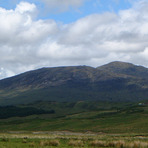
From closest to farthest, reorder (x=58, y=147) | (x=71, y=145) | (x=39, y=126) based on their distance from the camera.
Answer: (x=58, y=147) < (x=71, y=145) < (x=39, y=126)

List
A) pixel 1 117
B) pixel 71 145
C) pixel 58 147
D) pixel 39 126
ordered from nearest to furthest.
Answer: pixel 58 147
pixel 71 145
pixel 39 126
pixel 1 117

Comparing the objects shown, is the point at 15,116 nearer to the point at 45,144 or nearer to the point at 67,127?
the point at 67,127

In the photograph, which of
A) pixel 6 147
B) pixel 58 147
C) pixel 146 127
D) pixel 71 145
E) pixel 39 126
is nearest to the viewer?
pixel 6 147

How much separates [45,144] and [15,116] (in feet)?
536

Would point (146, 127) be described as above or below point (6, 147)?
below

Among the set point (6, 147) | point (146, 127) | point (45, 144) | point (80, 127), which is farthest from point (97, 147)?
point (80, 127)

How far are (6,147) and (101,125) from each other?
78.2 metres

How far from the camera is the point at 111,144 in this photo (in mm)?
36688

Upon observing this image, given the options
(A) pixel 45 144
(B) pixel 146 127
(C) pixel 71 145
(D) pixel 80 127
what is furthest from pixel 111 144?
(D) pixel 80 127

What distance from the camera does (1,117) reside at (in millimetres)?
191500

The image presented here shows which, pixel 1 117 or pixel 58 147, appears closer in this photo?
pixel 58 147

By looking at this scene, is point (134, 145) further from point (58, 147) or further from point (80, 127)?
point (80, 127)

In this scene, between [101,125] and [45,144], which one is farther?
[101,125]

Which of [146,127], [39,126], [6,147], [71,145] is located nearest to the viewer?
[6,147]
